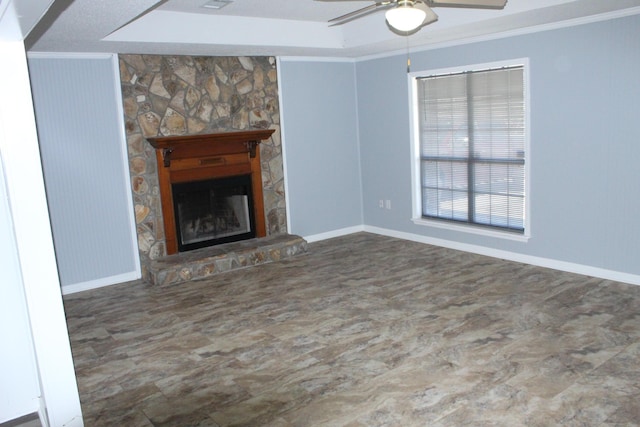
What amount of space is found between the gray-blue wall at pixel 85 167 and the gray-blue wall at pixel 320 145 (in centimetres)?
200

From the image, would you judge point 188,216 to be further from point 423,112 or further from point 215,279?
point 423,112

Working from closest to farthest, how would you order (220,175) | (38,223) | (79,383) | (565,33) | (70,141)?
(38,223)
(79,383)
(565,33)
(70,141)
(220,175)

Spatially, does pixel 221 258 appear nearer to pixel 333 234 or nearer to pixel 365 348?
pixel 333 234

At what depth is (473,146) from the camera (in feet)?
19.8

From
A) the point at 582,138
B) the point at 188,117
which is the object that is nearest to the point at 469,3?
the point at 582,138

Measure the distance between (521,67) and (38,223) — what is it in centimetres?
456

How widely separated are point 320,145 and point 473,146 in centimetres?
194

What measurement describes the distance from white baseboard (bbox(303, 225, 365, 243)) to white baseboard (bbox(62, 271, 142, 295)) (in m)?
2.16

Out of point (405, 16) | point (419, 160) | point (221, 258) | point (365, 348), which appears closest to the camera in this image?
point (405, 16)

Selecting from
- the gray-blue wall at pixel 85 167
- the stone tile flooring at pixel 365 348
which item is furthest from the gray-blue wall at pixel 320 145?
the gray-blue wall at pixel 85 167

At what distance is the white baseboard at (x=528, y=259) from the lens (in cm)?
494

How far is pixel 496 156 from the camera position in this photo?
583cm

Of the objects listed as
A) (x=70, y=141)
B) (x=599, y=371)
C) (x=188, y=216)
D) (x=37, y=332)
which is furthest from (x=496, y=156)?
(x=37, y=332)

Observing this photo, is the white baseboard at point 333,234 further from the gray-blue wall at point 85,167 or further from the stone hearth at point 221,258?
the gray-blue wall at point 85,167
